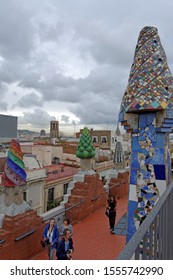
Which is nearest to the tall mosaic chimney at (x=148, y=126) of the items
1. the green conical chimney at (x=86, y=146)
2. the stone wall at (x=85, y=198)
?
the stone wall at (x=85, y=198)

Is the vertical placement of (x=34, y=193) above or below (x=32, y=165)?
below

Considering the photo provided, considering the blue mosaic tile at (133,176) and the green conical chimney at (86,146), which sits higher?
the green conical chimney at (86,146)

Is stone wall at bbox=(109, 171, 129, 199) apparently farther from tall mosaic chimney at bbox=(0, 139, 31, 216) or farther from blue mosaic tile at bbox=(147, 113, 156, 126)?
blue mosaic tile at bbox=(147, 113, 156, 126)

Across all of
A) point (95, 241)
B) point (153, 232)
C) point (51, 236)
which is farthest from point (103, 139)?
point (153, 232)

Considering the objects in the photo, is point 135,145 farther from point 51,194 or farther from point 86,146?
point 51,194

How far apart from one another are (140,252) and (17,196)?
Answer: 15.9ft

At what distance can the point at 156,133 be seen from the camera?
5484 millimetres

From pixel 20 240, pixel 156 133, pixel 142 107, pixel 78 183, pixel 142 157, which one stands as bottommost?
pixel 20 240

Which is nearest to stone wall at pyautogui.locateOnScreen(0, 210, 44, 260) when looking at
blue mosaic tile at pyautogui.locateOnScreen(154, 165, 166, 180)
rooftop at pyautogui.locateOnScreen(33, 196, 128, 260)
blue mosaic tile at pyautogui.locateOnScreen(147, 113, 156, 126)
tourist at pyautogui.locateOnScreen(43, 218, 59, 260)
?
rooftop at pyautogui.locateOnScreen(33, 196, 128, 260)

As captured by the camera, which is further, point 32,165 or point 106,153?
point 106,153

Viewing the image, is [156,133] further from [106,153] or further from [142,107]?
[106,153]

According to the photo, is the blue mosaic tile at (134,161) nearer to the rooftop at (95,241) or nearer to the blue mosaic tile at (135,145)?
the blue mosaic tile at (135,145)

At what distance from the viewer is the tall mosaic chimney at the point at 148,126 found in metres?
5.39
